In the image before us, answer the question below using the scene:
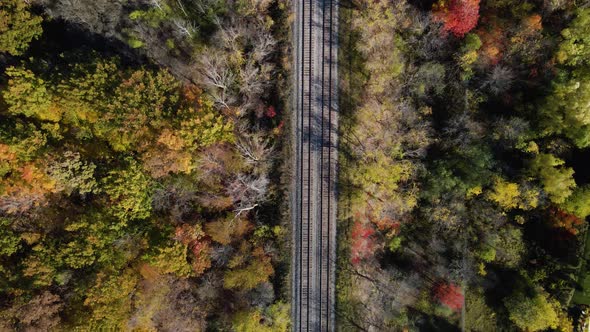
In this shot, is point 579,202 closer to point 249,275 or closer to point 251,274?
point 251,274

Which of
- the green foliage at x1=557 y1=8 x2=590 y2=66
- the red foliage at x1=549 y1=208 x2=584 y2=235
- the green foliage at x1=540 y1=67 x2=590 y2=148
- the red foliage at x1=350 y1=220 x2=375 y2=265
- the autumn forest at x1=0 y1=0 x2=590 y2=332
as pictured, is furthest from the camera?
the red foliage at x1=350 y1=220 x2=375 y2=265

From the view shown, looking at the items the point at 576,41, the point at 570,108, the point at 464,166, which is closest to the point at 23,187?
the point at 464,166

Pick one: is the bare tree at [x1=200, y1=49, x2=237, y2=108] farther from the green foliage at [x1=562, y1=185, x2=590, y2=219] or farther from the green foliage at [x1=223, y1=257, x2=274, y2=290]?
the green foliage at [x1=562, y1=185, x2=590, y2=219]

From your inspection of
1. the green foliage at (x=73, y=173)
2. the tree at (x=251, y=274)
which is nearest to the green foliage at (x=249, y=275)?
the tree at (x=251, y=274)

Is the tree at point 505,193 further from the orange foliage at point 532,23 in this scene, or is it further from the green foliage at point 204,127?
the green foliage at point 204,127

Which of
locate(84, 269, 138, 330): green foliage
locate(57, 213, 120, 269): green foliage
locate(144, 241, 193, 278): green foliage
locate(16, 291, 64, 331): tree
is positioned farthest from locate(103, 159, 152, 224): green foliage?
locate(16, 291, 64, 331): tree

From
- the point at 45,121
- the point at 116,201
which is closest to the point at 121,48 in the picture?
the point at 45,121
